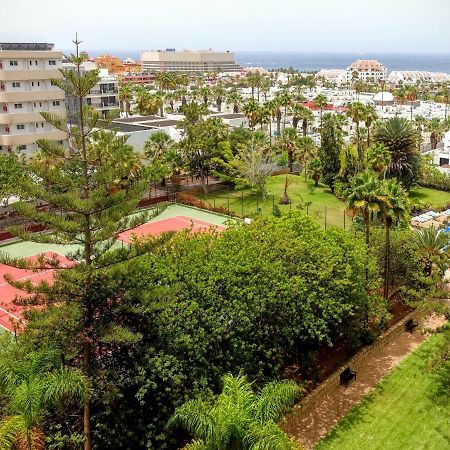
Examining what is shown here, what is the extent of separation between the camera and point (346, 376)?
20266mm

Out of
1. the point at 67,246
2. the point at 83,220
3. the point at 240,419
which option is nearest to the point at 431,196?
the point at 67,246

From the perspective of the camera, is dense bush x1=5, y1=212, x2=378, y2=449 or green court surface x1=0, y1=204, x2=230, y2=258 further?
green court surface x1=0, y1=204, x2=230, y2=258

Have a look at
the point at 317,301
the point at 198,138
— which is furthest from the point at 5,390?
the point at 198,138

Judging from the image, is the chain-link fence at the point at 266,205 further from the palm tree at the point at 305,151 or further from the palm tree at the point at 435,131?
the palm tree at the point at 435,131

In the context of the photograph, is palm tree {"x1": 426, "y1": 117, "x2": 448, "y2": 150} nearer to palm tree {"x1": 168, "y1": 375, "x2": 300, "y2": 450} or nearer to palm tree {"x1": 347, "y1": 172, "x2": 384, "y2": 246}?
palm tree {"x1": 347, "y1": 172, "x2": 384, "y2": 246}

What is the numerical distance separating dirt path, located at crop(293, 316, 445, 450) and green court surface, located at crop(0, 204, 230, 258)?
10.7 meters

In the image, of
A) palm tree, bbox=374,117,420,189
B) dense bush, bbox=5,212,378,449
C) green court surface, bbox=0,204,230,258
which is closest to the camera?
dense bush, bbox=5,212,378,449

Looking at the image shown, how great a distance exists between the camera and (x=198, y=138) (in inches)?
1801

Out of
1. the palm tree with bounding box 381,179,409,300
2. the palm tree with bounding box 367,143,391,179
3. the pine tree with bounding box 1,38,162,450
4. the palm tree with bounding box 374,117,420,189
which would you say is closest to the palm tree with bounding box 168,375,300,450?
the pine tree with bounding box 1,38,162,450

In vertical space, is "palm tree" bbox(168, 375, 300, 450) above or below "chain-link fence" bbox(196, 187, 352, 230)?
above

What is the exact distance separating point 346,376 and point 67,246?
71.7 ft

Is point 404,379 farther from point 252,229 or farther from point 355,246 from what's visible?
point 252,229

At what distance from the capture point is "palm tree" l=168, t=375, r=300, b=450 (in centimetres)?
1188

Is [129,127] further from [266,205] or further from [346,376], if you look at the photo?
[346,376]
